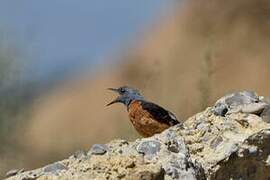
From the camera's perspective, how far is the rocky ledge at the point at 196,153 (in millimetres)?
4918

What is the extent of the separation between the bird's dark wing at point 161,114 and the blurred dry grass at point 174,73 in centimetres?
19

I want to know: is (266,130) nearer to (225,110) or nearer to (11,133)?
(225,110)

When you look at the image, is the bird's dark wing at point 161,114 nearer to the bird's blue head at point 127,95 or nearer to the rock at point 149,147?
the bird's blue head at point 127,95

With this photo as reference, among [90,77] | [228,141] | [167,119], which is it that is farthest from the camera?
[90,77]

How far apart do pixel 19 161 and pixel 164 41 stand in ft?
65.6

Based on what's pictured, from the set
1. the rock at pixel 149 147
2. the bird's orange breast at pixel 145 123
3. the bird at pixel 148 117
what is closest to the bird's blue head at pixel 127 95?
the bird at pixel 148 117

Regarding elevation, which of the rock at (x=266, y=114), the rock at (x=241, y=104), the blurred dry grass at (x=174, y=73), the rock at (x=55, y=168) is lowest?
the rock at (x=55, y=168)

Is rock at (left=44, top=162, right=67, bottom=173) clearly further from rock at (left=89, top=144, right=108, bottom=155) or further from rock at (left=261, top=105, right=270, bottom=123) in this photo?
rock at (left=261, top=105, right=270, bottom=123)

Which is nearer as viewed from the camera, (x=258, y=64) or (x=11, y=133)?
(x=11, y=133)

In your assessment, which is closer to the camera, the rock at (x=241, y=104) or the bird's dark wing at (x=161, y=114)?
the rock at (x=241, y=104)

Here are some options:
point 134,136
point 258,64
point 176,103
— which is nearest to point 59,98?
point 258,64

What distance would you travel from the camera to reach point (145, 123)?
7523 mm

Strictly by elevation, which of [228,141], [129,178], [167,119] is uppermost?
[167,119]

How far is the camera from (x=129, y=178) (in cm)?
486
